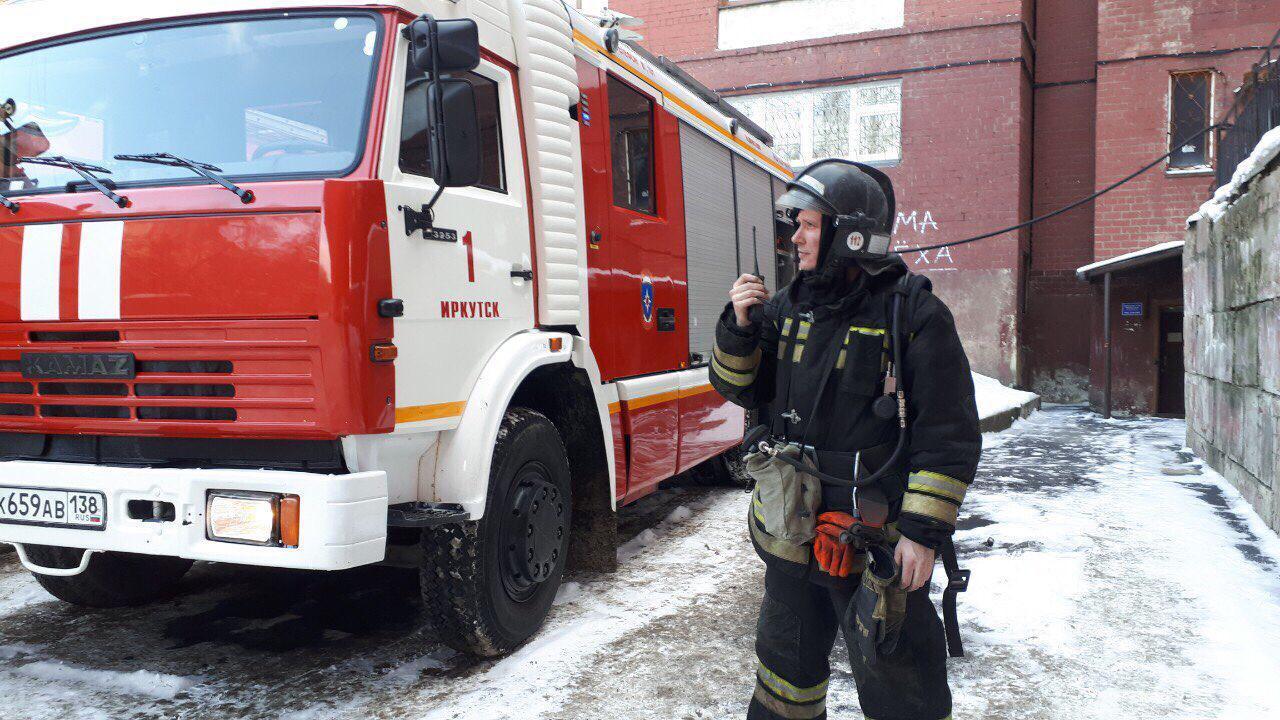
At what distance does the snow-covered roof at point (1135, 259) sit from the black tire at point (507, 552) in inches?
459

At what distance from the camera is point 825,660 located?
263 centimetres

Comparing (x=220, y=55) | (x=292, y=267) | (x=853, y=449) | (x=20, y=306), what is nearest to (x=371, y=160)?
(x=292, y=267)

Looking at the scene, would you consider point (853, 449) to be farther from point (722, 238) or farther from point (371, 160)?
point (722, 238)

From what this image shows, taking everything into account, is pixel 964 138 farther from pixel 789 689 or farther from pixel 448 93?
pixel 789 689

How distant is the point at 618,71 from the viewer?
5.39 m

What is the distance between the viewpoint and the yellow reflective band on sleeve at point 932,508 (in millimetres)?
2311

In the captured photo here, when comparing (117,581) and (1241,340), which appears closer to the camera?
(117,581)

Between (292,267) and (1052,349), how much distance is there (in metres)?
16.7

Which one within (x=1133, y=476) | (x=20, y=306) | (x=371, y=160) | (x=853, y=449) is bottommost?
(x=1133, y=476)

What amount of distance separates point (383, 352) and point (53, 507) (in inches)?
53.2

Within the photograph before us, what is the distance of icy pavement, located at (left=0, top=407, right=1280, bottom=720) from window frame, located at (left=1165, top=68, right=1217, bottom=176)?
11163 mm

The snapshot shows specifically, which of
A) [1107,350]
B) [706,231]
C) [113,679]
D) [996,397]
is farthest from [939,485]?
[1107,350]

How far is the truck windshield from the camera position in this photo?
3350 mm

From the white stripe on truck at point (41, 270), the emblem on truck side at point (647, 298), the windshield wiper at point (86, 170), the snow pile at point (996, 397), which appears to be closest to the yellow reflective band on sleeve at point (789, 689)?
the windshield wiper at point (86, 170)
